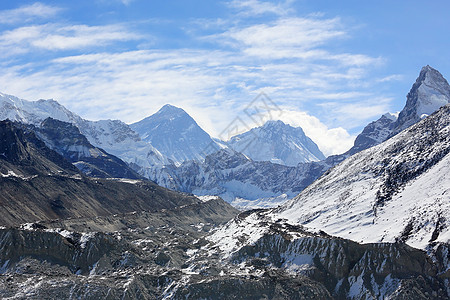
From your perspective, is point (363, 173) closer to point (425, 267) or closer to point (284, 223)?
point (284, 223)

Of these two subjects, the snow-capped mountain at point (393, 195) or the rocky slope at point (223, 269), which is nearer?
the rocky slope at point (223, 269)

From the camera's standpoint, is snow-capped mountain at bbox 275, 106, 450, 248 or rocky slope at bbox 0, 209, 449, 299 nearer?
rocky slope at bbox 0, 209, 449, 299

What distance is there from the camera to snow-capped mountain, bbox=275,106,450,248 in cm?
12538

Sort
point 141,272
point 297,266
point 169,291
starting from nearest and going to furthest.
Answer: point 169,291 → point 141,272 → point 297,266

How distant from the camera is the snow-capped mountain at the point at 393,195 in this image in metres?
125

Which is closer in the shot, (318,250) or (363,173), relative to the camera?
(318,250)

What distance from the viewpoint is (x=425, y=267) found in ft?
359

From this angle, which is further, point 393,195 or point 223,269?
point 393,195

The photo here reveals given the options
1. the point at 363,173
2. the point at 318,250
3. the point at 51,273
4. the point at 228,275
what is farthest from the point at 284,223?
the point at 51,273

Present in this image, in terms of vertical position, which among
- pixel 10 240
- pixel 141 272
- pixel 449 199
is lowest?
pixel 449 199

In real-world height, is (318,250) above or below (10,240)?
below

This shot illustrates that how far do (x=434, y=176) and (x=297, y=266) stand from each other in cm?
4677

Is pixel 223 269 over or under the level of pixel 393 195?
under

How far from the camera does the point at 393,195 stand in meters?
147
